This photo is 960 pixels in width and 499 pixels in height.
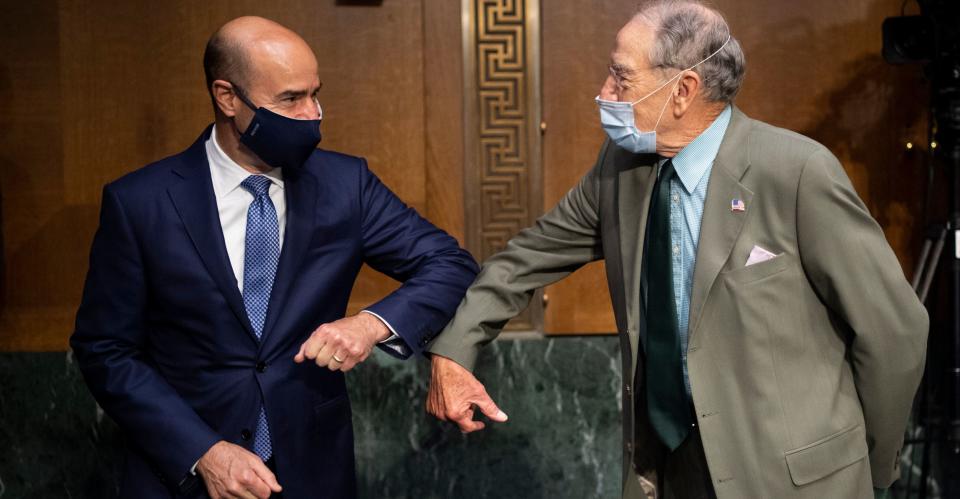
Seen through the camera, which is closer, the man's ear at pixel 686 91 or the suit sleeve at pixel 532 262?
the man's ear at pixel 686 91

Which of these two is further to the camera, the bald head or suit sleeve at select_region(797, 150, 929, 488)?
the bald head

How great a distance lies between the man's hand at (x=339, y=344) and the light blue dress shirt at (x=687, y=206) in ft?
2.08

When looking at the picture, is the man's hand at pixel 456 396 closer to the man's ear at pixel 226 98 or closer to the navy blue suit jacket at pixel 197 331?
the navy blue suit jacket at pixel 197 331

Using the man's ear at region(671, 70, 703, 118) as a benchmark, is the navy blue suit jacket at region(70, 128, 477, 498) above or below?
below

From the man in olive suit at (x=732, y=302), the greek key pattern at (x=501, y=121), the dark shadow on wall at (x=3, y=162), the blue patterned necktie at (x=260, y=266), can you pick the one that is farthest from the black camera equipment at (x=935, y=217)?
the dark shadow on wall at (x=3, y=162)

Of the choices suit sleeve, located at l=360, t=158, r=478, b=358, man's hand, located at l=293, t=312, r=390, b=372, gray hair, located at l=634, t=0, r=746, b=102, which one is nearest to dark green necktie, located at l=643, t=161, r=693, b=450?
gray hair, located at l=634, t=0, r=746, b=102

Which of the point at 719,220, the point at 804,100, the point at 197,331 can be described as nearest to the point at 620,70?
the point at 719,220

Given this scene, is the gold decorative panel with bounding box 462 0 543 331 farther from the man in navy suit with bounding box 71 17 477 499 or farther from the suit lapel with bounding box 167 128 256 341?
the suit lapel with bounding box 167 128 256 341

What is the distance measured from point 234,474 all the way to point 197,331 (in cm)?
31

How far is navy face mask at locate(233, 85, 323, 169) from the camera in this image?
2.30 metres

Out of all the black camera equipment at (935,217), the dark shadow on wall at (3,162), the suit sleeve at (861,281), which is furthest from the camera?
the dark shadow on wall at (3,162)

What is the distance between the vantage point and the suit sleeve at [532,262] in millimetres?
2404

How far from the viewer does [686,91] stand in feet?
7.32

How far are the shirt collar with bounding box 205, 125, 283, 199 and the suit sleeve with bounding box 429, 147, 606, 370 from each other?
1.65 ft
